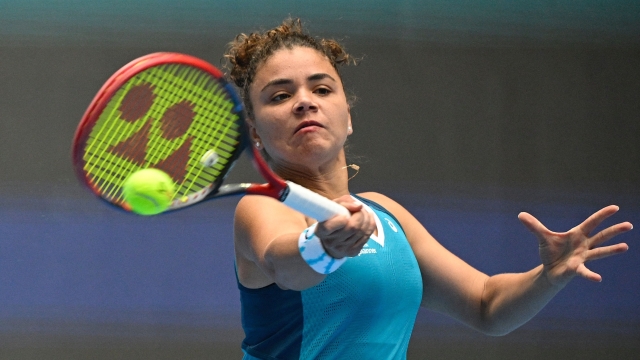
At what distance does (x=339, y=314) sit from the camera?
1425mm

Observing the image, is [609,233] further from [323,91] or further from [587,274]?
[323,91]

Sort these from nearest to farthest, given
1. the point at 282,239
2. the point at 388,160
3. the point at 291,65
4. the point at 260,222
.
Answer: the point at 282,239, the point at 260,222, the point at 291,65, the point at 388,160

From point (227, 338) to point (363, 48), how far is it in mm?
1040

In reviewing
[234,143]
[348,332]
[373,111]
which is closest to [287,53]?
[234,143]

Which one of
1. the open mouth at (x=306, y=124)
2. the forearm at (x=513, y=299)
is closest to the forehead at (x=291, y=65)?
the open mouth at (x=306, y=124)

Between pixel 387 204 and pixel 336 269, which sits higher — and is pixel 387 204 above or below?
above

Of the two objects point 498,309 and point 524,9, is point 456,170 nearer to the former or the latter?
point 524,9

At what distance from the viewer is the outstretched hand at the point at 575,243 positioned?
1.43 metres

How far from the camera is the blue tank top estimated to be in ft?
4.66

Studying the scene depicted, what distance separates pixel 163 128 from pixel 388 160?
1.50 m

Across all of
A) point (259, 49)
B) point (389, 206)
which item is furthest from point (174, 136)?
point (389, 206)

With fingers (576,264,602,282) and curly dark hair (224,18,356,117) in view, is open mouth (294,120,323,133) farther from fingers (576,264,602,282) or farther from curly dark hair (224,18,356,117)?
fingers (576,264,602,282)

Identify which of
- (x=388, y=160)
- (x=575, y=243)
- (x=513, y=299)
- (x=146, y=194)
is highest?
(x=388, y=160)

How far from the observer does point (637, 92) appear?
114 inches
